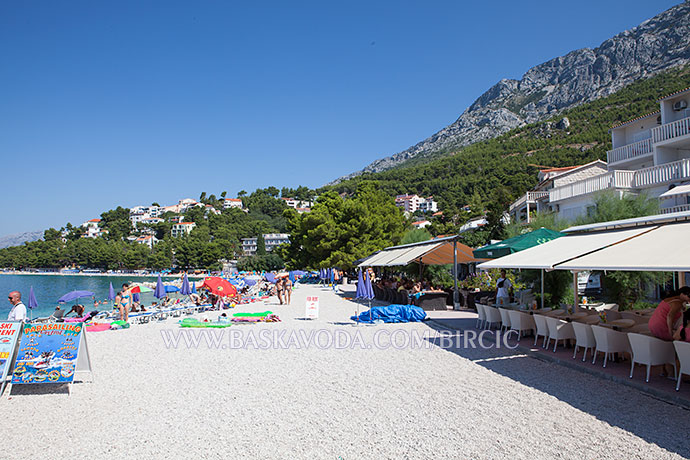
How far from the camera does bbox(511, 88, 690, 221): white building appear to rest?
18.0 meters

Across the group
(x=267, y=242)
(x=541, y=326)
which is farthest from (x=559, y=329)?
(x=267, y=242)

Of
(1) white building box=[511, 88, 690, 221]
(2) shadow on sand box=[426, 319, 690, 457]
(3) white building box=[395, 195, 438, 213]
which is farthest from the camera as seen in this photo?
(3) white building box=[395, 195, 438, 213]

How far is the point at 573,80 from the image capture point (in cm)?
10925

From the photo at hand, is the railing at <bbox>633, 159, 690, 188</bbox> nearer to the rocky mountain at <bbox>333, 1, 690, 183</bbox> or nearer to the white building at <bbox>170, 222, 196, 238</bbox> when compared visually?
the rocky mountain at <bbox>333, 1, 690, 183</bbox>

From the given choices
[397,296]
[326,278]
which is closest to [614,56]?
[326,278]

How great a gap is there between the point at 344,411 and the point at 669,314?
13.7 ft

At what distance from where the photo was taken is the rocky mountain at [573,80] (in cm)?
8856

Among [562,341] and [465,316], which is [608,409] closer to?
[562,341]

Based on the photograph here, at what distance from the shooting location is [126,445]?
14.4ft

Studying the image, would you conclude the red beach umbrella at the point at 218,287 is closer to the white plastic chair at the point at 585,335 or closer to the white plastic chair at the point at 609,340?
the white plastic chair at the point at 585,335

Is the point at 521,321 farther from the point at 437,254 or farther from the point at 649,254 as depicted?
the point at 437,254

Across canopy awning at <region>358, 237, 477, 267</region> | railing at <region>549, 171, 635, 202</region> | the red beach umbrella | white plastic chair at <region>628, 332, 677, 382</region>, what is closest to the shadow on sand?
white plastic chair at <region>628, 332, 677, 382</region>

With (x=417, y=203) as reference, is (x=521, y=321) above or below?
below

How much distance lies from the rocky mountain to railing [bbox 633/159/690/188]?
74.9m
